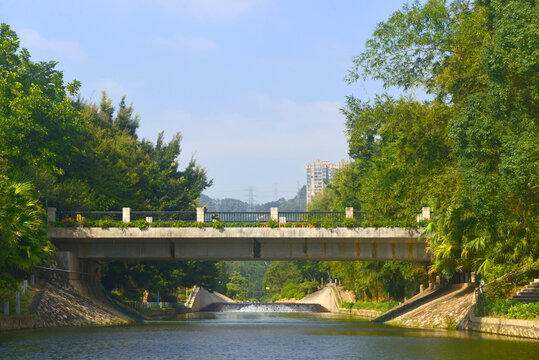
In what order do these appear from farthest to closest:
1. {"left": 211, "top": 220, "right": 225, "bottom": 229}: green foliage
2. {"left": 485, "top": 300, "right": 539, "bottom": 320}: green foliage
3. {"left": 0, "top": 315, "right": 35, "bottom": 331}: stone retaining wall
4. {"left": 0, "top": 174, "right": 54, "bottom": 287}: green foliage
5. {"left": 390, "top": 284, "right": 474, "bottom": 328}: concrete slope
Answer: {"left": 211, "top": 220, "right": 225, "bottom": 229}: green foliage → {"left": 390, "top": 284, "right": 474, "bottom": 328}: concrete slope → {"left": 0, "top": 315, "right": 35, "bottom": 331}: stone retaining wall → {"left": 0, "top": 174, "right": 54, "bottom": 287}: green foliage → {"left": 485, "top": 300, "right": 539, "bottom": 320}: green foliage

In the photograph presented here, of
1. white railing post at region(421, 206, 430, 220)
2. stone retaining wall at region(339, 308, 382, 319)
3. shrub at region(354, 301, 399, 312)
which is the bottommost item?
stone retaining wall at region(339, 308, 382, 319)

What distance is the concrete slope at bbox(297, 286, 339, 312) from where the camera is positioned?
101 m

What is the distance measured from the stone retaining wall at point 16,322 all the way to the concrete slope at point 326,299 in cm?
6560

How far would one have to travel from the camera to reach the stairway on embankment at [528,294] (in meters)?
32.6

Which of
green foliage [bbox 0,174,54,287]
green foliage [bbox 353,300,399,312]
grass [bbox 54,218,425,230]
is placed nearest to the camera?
green foliage [bbox 0,174,54,287]

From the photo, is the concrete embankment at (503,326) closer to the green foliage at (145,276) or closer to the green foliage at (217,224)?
the green foliage at (217,224)

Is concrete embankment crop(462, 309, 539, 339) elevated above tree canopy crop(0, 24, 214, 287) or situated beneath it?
Result: situated beneath

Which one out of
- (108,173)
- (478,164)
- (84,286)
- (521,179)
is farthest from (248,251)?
(521,179)

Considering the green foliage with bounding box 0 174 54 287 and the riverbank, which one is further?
the riverbank

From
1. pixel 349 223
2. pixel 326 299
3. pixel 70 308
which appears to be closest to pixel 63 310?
pixel 70 308

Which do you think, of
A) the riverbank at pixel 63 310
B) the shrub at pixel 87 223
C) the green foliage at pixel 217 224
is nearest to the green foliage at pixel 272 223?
the green foliage at pixel 217 224

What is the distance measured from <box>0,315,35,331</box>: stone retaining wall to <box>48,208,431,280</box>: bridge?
11.2m

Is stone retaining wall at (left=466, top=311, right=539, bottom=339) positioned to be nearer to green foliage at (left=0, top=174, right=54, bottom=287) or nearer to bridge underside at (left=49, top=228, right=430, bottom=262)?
bridge underside at (left=49, top=228, right=430, bottom=262)

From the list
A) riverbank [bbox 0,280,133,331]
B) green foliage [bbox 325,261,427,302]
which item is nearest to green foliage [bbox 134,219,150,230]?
riverbank [bbox 0,280,133,331]
